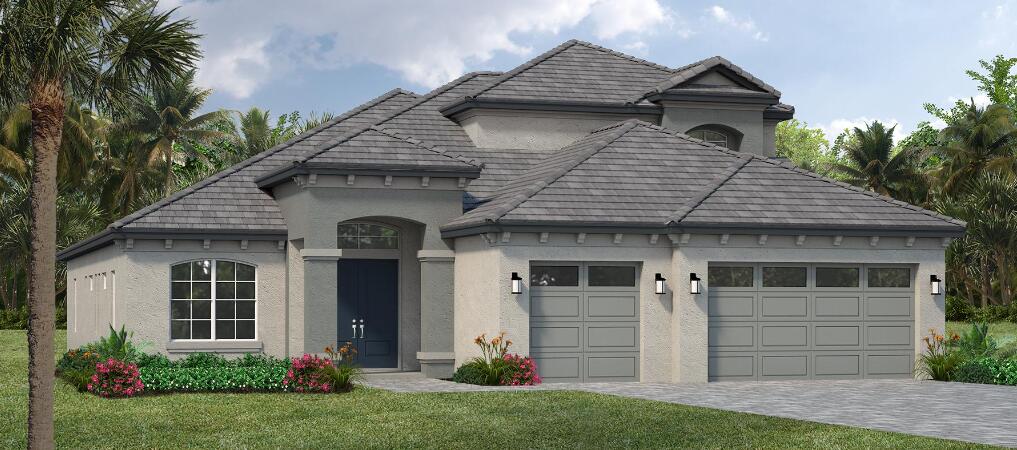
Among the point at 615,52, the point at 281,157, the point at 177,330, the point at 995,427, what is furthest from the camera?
the point at 615,52

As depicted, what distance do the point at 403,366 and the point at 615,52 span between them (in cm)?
1010

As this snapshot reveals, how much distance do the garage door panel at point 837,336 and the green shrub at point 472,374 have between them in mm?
6462

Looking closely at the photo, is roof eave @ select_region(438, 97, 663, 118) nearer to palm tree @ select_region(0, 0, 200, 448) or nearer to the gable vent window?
the gable vent window

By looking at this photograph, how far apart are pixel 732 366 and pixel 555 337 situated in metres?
3.40

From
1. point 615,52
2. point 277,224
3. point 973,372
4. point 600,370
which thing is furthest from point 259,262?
point 973,372

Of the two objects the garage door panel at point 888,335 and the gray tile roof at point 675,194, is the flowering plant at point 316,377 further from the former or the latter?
the garage door panel at point 888,335

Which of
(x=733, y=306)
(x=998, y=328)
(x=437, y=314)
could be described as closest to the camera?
(x=733, y=306)

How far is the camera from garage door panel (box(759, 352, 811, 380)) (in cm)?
2386

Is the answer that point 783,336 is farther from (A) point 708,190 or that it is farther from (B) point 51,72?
(B) point 51,72

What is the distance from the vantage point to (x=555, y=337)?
23.1m

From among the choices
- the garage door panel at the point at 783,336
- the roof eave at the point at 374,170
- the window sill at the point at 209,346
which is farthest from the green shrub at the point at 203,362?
the garage door panel at the point at 783,336

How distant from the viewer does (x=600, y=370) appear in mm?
23344

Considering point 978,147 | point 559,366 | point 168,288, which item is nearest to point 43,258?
point 559,366

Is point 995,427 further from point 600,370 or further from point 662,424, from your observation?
point 600,370
